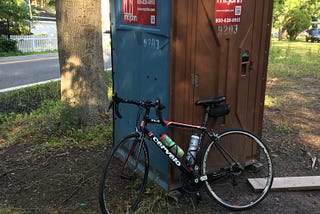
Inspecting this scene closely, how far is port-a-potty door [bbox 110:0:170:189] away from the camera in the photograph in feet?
10.8

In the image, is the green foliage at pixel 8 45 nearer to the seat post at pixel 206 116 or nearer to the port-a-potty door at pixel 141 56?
the port-a-potty door at pixel 141 56

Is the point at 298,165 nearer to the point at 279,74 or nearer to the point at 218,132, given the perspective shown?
the point at 218,132

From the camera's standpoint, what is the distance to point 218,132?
12.3ft

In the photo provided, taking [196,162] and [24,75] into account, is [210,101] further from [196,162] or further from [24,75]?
[24,75]

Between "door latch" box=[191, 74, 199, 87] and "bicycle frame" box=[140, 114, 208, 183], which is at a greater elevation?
"door latch" box=[191, 74, 199, 87]

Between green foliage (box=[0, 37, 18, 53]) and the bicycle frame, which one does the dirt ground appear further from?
green foliage (box=[0, 37, 18, 53])

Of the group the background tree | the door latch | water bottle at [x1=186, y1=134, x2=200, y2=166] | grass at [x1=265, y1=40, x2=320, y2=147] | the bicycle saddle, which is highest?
the background tree

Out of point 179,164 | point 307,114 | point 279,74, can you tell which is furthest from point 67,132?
point 279,74

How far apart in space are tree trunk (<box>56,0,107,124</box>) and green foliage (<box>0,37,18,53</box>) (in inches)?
707

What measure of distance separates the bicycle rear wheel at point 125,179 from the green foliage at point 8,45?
19.7 meters

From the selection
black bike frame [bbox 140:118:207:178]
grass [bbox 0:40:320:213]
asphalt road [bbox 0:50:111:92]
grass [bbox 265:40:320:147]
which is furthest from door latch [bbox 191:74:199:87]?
asphalt road [bbox 0:50:111:92]

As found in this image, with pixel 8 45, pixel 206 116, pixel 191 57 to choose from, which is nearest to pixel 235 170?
pixel 206 116

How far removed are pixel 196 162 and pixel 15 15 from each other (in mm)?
23478

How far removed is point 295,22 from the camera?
3562cm
